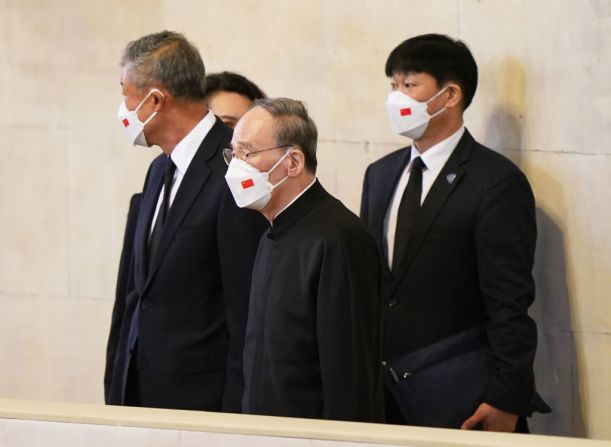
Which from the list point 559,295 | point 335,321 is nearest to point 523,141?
point 559,295

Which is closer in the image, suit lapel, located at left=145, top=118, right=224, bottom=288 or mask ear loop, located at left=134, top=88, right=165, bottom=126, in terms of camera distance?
suit lapel, located at left=145, top=118, right=224, bottom=288

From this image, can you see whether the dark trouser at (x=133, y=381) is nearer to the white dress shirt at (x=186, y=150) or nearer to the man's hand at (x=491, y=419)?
the white dress shirt at (x=186, y=150)

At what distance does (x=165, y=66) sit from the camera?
12.8ft

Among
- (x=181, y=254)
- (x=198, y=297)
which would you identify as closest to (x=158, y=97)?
(x=181, y=254)

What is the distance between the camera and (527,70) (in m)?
4.54

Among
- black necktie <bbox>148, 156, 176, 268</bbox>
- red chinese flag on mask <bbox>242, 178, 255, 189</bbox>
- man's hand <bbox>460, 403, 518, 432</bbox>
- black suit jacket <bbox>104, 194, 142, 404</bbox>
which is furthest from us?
black suit jacket <bbox>104, 194, 142, 404</bbox>

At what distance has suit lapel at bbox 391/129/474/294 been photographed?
4000 mm

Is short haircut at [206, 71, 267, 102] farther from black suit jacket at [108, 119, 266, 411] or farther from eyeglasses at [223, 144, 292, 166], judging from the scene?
eyeglasses at [223, 144, 292, 166]

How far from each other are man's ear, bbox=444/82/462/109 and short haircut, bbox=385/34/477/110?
0.02 m

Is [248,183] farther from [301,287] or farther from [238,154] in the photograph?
[301,287]

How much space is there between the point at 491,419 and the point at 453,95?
43.2 inches

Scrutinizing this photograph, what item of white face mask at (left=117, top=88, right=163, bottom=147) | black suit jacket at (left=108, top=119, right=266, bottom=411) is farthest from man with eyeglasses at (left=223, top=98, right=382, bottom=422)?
white face mask at (left=117, top=88, right=163, bottom=147)

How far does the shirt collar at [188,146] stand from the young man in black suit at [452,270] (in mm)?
676

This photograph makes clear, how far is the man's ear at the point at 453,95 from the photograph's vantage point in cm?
414
